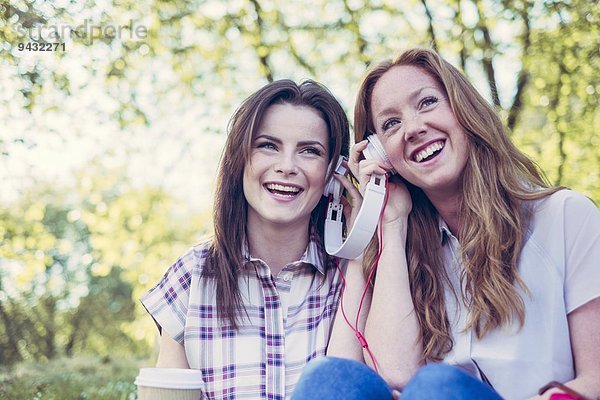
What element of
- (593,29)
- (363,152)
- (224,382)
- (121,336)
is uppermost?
(593,29)

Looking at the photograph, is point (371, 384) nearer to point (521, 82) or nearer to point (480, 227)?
point (480, 227)

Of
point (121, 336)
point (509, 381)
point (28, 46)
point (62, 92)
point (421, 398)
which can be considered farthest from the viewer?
point (121, 336)

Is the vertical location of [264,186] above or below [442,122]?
below

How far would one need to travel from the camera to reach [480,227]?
2.65 meters

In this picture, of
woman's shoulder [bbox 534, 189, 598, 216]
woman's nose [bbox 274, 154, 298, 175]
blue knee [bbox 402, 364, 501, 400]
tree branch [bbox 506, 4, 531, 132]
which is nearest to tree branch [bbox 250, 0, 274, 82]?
tree branch [bbox 506, 4, 531, 132]

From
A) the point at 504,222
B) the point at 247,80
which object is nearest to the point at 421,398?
the point at 504,222

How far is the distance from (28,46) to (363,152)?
2606 mm

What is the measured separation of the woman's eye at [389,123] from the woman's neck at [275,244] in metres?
0.58

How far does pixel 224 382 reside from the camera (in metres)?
2.88

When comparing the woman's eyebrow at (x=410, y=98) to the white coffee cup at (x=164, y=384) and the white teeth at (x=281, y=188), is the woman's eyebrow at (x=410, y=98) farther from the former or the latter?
the white coffee cup at (x=164, y=384)

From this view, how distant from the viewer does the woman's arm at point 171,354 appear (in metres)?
2.92

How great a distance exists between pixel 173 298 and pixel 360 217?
0.88 meters

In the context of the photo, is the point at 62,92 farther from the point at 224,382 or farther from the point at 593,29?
the point at 593,29

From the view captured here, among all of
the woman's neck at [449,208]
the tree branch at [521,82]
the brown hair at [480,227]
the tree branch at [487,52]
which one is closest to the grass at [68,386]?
the brown hair at [480,227]
